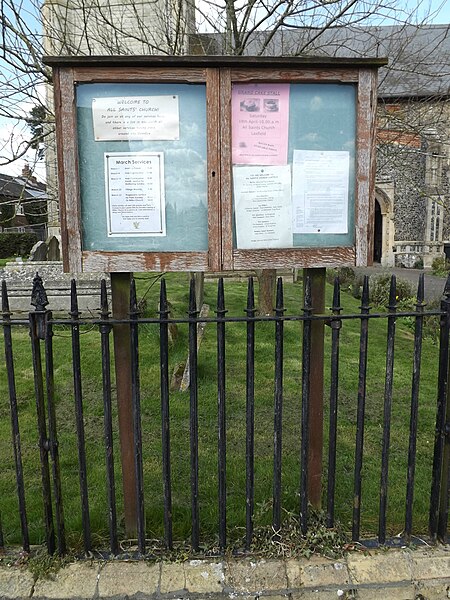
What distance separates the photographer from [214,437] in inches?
162

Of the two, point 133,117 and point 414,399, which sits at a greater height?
point 133,117

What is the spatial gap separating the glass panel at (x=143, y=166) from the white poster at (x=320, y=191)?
0.46 metres

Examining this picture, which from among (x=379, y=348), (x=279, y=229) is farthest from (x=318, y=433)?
(x=379, y=348)

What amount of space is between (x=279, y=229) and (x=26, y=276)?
8.39 meters

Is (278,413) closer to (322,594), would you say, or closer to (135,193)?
(322,594)

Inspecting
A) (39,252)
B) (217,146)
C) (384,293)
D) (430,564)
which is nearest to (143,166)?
(217,146)

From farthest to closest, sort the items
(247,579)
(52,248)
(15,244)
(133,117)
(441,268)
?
(15,244)
(441,268)
(52,248)
(247,579)
(133,117)

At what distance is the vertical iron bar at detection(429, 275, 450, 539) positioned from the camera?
2.49 meters

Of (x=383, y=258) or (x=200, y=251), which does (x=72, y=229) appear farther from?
(x=383, y=258)

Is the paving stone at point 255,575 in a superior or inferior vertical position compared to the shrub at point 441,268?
inferior

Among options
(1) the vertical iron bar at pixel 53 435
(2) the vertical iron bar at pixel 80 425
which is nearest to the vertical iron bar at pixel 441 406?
(2) the vertical iron bar at pixel 80 425

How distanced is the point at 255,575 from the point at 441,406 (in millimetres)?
1289

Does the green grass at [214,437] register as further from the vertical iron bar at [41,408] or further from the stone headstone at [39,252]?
the stone headstone at [39,252]

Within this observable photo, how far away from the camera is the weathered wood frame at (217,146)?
219 centimetres
